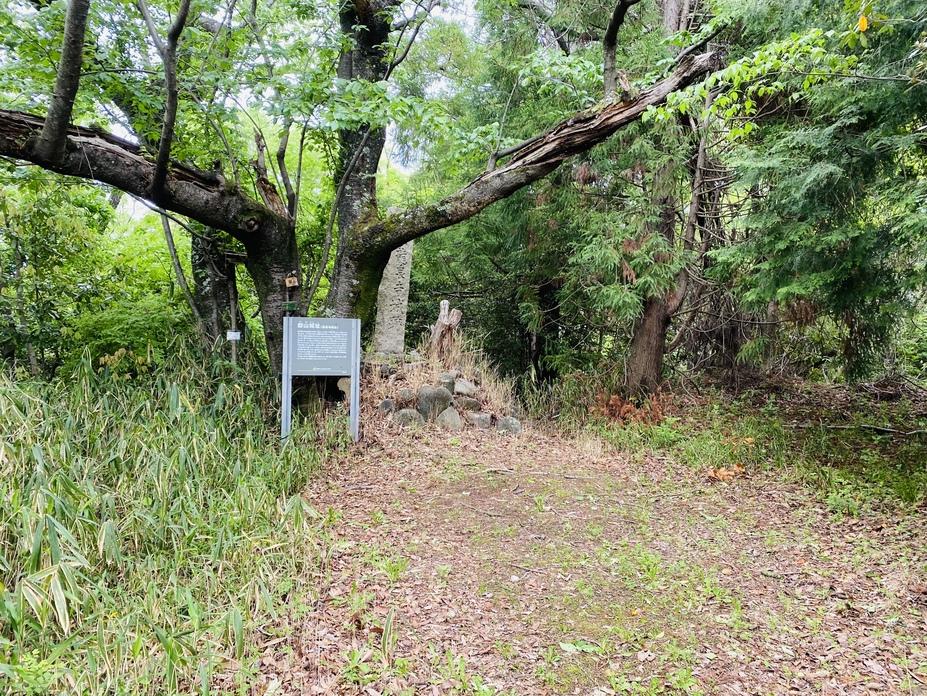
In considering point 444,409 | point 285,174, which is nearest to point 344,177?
point 285,174

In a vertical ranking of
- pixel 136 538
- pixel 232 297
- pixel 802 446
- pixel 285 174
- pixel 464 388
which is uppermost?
pixel 285 174

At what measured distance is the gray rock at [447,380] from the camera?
22.4ft

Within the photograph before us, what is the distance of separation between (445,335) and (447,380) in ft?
3.28

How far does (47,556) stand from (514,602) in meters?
2.46

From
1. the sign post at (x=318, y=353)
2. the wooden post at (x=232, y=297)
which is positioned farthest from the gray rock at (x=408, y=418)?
the wooden post at (x=232, y=297)

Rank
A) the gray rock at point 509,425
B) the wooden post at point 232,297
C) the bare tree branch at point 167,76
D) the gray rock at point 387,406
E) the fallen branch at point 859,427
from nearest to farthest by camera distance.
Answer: the bare tree branch at point 167,76 < the fallen branch at point 859,427 < the wooden post at point 232,297 < the gray rock at point 387,406 < the gray rock at point 509,425

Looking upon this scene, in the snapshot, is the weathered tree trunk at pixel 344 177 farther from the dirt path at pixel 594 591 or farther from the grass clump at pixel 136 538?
the dirt path at pixel 594 591

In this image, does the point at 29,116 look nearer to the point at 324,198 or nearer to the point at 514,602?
the point at 324,198

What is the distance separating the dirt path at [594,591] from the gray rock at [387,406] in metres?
1.14

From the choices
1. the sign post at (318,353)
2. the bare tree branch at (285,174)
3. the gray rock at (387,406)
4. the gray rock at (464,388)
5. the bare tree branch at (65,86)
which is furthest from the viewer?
the gray rock at (464,388)

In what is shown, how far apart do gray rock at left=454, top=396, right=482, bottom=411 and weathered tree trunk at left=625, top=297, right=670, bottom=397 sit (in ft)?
7.40

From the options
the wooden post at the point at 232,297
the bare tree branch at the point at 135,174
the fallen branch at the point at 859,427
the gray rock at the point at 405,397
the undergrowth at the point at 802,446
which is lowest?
the undergrowth at the point at 802,446

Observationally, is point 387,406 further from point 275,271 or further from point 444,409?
point 275,271

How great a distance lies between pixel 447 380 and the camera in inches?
271
